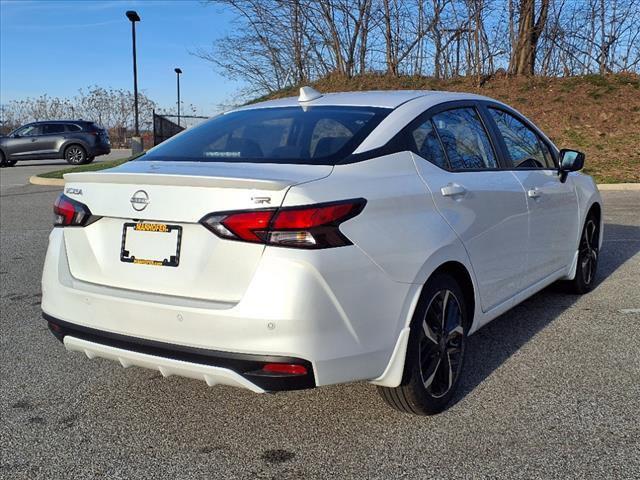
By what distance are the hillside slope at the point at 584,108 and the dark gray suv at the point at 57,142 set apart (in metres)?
9.72

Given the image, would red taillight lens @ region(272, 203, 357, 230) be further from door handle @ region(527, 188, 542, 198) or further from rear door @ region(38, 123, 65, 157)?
rear door @ region(38, 123, 65, 157)

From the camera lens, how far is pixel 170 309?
2.74m

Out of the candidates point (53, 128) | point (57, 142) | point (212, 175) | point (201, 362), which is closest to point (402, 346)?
point (201, 362)

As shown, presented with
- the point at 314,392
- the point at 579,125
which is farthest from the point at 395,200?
the point at 579,125

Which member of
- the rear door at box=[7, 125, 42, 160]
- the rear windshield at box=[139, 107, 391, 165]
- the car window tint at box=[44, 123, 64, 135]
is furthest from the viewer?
the rear door at box=[7, 125, 42, 160]

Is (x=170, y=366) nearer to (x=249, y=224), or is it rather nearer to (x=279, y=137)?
(x=249, y=224)

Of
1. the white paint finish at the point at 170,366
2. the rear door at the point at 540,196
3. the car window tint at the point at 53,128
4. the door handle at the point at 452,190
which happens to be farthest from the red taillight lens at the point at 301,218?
the car window tint at the point at 53,128

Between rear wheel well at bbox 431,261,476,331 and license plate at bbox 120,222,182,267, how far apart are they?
3.97 ft

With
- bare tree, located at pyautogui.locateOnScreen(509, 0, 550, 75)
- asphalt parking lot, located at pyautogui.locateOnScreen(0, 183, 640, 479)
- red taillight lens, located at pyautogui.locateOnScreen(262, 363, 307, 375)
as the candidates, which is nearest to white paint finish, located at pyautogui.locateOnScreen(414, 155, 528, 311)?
asphalt parking lot, located at pyautogui.locateOnScreen(0, 183, 640, 479)

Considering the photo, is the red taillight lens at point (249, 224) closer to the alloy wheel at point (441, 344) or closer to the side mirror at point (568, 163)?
the alloy wheel at point (441, 344)

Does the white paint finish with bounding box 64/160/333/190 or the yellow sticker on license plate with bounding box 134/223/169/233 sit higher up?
the white paint finish with bounding box 64/160/333/190

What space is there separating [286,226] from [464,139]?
166 centimetres

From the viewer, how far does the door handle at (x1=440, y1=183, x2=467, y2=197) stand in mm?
3313

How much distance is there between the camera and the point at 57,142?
25156 mm
